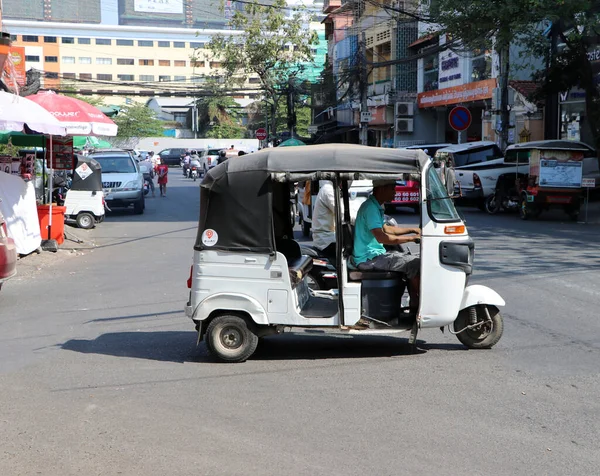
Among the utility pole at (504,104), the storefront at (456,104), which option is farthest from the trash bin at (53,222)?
the storefront at (456,104)

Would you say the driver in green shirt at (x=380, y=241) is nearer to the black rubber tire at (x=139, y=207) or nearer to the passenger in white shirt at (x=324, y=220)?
the passenger in white shirt at (x=324, y=220)

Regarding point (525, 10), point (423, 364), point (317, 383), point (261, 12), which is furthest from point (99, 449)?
point (261, 12)

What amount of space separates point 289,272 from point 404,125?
38780mm

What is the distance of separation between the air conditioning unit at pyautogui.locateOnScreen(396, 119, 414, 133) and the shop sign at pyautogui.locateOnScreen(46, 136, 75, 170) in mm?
28988

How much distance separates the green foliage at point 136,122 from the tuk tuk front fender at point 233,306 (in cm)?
8833

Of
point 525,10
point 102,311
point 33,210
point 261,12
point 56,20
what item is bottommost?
point 102,311

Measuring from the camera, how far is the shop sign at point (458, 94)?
116 feet

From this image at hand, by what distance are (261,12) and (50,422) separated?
4696 cm

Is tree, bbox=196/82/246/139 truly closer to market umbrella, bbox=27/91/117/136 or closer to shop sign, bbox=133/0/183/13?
shop sign, bbox=133/0/183/13

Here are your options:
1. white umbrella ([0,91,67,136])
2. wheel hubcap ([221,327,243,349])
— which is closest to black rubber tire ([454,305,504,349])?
wheel hubcap ([221,327,243,349])

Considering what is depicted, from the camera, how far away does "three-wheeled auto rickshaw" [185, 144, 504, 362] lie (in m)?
7.52

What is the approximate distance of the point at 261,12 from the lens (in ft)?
166

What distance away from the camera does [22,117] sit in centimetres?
1349

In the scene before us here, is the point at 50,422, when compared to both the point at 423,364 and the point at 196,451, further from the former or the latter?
the point at 423,364
